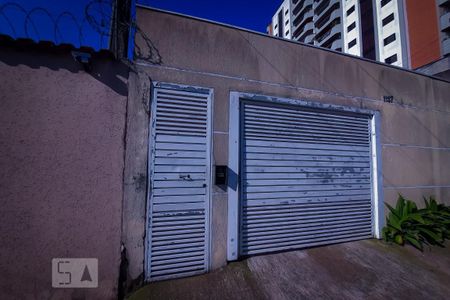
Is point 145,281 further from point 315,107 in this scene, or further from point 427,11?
point 427,11

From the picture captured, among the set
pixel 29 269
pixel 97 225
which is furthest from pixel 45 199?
pixel 29 269

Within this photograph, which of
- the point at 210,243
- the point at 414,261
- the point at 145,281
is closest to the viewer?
the point at 145,281

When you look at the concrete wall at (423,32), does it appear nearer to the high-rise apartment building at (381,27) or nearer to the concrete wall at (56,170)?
the high-rise apartment building at (381,27)

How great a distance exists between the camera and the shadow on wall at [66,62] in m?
2.46

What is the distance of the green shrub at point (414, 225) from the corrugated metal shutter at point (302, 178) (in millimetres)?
458

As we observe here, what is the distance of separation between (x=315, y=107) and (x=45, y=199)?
4.61 m

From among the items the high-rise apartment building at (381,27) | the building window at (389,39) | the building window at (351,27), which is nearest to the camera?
the high-rise apartment building at (381,27)

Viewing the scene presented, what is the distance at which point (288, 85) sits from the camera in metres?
3.80

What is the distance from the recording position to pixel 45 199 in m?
2.45

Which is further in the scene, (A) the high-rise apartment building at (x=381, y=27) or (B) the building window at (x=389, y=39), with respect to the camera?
(B) the building window at (x=389, y=39)

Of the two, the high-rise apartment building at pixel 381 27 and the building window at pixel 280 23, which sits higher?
the building window at pixel 280 23

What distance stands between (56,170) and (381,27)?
34428mm

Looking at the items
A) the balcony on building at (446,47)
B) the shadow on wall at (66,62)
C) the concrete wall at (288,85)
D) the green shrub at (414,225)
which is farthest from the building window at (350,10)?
the shadow on wall at (66,62)

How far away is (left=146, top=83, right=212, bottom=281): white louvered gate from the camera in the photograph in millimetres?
2863
